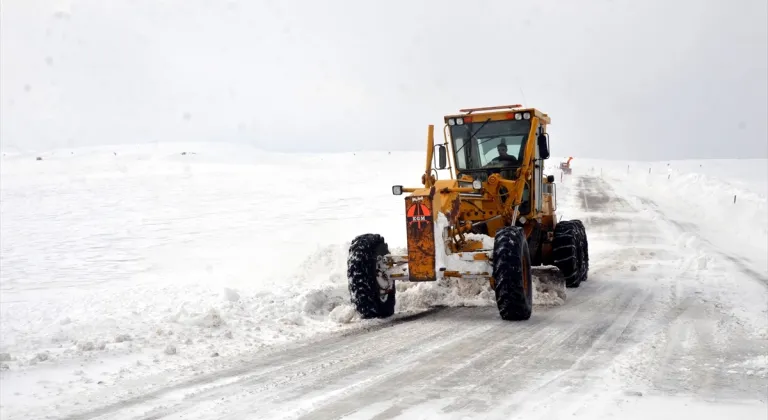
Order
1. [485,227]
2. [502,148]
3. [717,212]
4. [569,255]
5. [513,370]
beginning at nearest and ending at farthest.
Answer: [513,370], [485,227], [502,148], [569,255], [717,212]

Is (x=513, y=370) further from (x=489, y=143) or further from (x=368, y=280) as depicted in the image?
(x=489, y=143)

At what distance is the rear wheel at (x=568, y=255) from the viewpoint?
10523 millimetres

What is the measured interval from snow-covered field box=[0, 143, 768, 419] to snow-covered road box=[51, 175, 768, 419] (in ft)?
0.38

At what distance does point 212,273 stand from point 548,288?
6091 millimetres

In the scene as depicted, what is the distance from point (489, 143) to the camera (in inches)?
393

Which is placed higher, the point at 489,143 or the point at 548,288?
the point at 489,143

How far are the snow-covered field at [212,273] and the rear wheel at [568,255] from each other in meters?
1.17

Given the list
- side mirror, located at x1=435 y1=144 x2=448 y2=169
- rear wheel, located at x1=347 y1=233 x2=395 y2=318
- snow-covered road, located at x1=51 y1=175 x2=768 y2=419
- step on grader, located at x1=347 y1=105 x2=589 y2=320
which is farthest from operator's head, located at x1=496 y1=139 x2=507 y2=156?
rear wheel, located at x1=347 y1=233 x2=395 y2=318

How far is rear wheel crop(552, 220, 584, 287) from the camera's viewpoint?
1052cm

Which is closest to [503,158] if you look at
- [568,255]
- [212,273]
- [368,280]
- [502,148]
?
[502,148]

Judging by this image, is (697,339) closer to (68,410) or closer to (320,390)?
(320,390)

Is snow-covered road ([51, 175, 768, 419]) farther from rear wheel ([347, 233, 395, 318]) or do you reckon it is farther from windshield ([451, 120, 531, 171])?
windshield ([451, 120, 531, 171])

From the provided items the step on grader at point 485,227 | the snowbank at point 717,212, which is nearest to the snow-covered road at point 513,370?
the step on grader at point 485,227

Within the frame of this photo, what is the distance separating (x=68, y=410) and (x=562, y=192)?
3104 cm
